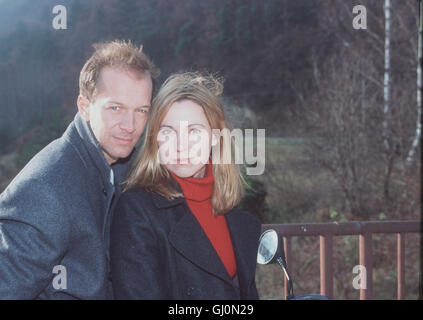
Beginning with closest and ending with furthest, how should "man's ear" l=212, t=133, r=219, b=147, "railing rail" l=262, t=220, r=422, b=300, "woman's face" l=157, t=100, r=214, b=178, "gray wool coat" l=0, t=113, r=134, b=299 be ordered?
"gray wool coat" l=0, t=113, r=134, b=299 → "woman's face" l=157, t=100, r=214, b=178 → "man's ear" l=212, t=133, r=219, b=147 → "railing rail" l=262, t=220, r=422, b=300

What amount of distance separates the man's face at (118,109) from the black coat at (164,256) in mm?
360

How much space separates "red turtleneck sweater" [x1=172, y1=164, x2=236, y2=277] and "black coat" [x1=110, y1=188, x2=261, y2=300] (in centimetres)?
5

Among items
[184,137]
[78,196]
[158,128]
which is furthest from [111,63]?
[78,196]

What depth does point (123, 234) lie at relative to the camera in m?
1.74

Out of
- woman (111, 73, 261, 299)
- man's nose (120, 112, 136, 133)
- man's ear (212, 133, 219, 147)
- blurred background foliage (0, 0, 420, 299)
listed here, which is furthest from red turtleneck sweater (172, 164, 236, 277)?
blurred background foliage (0, 0, 420, 299)

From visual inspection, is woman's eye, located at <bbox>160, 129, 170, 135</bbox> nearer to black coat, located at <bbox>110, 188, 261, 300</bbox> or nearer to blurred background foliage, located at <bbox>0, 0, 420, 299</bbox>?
black coat, located at <bbox>110, 188, 261, 300</bbox>

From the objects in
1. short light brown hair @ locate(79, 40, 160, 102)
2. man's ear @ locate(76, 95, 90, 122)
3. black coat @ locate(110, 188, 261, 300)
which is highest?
short light brown hair @ locate(79, 40, 160, 102)

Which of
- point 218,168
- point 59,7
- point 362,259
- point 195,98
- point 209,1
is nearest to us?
point 195,98

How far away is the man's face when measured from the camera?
6.83ft

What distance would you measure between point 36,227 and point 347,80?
769 centimetres

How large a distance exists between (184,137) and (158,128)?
12cm

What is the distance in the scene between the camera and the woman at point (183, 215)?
1736mm

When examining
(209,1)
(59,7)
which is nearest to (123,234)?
(59,7)
